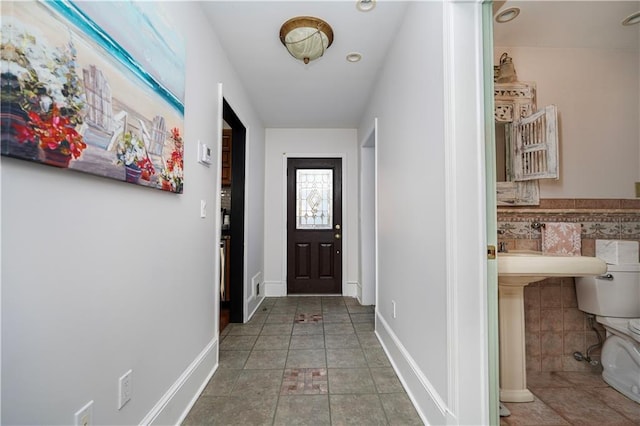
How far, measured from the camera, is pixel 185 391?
1.58 m

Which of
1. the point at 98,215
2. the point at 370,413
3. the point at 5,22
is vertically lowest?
the point at 370,413

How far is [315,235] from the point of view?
4.23 meters

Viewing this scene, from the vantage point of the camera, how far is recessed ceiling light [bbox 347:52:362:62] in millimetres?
2354

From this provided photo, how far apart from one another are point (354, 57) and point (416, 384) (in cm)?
246

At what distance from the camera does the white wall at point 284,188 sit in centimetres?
416

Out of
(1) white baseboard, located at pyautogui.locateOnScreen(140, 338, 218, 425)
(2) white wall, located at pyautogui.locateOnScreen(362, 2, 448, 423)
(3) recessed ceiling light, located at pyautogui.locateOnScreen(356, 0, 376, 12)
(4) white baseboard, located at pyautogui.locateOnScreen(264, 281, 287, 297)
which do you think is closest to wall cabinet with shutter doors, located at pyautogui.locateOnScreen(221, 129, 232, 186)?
(4) white baseboard, located at pyautogui.locateOnScreen(264, 281, 287, 297)

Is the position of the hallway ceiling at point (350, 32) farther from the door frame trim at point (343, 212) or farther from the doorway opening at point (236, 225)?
the door frame trim at point (343, 212)

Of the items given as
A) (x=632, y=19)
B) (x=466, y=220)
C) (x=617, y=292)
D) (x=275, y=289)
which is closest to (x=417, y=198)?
(x=466, y=220)

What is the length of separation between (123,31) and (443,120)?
54.2 inches

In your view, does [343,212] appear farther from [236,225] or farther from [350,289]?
[236,225]

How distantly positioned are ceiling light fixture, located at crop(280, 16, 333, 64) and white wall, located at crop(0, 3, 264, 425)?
0.56m

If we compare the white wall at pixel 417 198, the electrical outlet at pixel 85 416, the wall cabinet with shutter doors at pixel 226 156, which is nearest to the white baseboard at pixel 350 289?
the white wall at pixel 417 198

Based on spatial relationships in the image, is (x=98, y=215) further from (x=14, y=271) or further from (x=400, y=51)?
(x=400, y=51)

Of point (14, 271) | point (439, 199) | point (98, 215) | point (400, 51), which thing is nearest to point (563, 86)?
point (400, 51)
